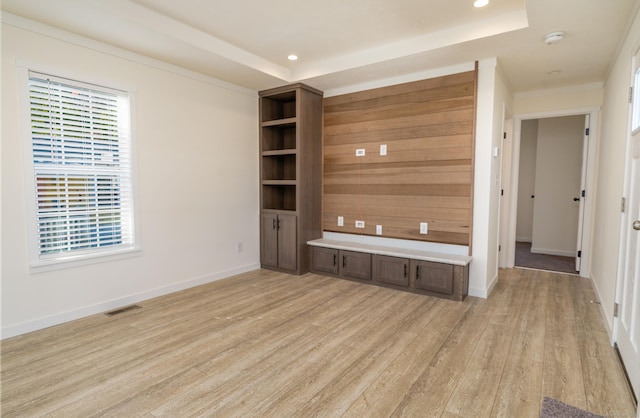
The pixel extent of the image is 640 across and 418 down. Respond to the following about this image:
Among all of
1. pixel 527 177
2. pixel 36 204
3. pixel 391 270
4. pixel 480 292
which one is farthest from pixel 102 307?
pixel 527 177

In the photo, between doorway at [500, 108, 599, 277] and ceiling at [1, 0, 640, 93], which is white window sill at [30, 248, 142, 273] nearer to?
ceiling at [1, 0, 640, 93]

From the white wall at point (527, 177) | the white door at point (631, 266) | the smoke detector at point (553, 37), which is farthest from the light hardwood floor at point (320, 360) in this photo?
the white wall at point (527, 177)

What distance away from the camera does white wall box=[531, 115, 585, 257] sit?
583cm

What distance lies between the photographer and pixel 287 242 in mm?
4734

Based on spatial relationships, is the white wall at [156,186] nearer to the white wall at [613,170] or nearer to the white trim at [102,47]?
the white trim at [102,47]

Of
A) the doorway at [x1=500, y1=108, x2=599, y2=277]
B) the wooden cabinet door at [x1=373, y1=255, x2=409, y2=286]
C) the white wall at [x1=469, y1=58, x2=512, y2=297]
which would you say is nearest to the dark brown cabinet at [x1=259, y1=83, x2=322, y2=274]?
the wooden cabinet door at [x1=373, y1=255, x2=409, y2=286]

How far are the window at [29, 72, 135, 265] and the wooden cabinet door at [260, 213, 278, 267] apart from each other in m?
1.86

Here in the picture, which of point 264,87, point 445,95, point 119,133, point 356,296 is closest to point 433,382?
point 356,296

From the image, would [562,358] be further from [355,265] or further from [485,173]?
[355,265]

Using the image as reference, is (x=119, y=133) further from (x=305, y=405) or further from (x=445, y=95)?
(x=445, y=95)

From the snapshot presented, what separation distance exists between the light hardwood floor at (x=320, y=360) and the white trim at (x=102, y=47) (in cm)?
238

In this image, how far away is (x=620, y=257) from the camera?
2.52 m

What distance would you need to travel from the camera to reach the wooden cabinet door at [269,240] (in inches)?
192

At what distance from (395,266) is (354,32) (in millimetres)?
2564
